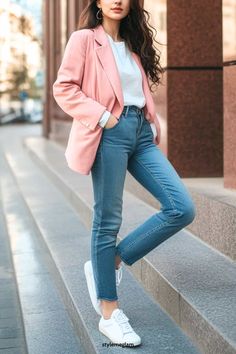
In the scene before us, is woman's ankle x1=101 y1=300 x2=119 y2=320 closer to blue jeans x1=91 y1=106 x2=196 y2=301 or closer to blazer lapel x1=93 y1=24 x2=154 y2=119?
blue jeans x1=91 y1=106 x2=196 y2=301

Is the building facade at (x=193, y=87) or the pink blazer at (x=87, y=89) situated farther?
the building facade at (x=193, y=87)

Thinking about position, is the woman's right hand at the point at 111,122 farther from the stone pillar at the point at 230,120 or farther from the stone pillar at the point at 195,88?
the stone pillar at the point at 195,88

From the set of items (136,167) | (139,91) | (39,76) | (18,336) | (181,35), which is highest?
(39,76)

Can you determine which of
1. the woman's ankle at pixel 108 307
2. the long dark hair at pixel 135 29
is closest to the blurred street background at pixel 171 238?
the woman's ankle at pixel 108 307

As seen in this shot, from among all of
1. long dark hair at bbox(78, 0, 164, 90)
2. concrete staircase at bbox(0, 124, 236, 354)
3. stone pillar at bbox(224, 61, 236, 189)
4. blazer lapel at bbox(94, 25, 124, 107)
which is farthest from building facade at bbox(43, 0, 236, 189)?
blazer lapel at bbox(94, 25, 124, 107)

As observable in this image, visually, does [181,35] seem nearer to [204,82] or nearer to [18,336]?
[204,82]

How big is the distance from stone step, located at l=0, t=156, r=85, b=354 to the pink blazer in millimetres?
1150

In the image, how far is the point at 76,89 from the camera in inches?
148

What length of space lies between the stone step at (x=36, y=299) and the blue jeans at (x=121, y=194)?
2.02 feet

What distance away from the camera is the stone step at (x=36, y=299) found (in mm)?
4364

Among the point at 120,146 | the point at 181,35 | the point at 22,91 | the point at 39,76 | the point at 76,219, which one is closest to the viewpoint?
the point at 120,146

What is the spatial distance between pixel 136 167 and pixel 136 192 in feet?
12.2

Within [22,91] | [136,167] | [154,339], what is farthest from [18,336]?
[22,91]

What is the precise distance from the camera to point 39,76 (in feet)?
113
